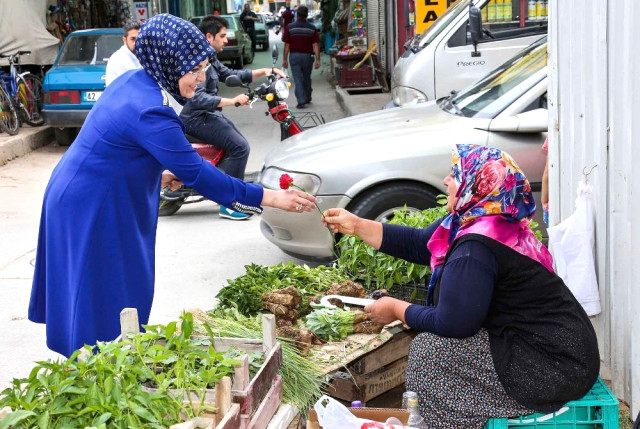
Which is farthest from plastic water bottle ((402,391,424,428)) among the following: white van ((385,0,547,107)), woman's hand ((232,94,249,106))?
white van ((385,0,547,107))

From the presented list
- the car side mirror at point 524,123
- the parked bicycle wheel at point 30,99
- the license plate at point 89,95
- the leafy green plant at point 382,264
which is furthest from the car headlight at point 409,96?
the parked bicycle wheel at point 30,99

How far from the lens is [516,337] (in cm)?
326

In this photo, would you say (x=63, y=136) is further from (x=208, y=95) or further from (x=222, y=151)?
(x=208, y=95)

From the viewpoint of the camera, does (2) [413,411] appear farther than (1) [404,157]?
No

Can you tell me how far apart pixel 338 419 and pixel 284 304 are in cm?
113

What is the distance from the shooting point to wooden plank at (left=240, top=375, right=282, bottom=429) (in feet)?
9.49

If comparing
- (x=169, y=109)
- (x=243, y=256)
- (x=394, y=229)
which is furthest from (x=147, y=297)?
(x=243, y=256)

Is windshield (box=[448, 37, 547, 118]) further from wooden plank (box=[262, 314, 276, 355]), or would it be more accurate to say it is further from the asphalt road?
wooden plank (box=[262, 314, 276, 355])

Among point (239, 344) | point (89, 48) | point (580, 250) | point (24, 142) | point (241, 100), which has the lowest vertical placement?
point (24, 142)

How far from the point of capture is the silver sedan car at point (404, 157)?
6.25 meters

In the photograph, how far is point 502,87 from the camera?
670 cm

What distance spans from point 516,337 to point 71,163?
6.03ft

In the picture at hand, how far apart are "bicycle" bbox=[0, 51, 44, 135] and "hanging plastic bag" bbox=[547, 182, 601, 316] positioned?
1145cm

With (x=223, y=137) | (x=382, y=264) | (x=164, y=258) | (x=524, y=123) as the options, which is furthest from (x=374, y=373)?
(x=223, y=137)
